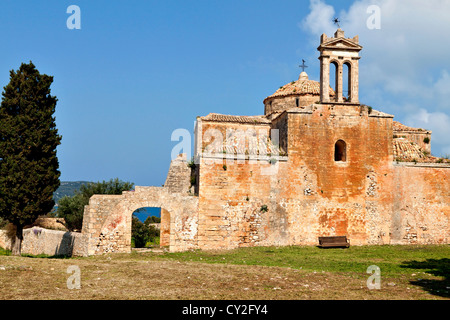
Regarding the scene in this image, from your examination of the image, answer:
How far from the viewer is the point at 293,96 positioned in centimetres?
2556

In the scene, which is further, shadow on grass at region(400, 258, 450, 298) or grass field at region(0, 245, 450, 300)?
shadow on grass at region(400, 258, 450, 298)

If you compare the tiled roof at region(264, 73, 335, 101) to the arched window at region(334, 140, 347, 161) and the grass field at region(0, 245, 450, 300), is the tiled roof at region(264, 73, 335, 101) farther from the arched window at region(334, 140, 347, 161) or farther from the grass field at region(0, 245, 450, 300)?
the grass field at region(0, 245, 450, 300)

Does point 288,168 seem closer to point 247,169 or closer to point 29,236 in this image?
point 247,169

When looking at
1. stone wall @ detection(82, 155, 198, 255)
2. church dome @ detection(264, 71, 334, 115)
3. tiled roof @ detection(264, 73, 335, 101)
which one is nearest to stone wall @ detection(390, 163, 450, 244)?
church dome @ detection(264, 71, 334, 115)

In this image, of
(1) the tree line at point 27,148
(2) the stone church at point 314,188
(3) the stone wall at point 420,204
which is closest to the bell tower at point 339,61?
(2) the stone church at point 314,188

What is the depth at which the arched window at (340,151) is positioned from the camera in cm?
2152

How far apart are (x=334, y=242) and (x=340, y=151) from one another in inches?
183

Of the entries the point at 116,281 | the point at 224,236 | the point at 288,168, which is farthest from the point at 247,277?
the point at 288,168

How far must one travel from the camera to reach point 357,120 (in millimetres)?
21594

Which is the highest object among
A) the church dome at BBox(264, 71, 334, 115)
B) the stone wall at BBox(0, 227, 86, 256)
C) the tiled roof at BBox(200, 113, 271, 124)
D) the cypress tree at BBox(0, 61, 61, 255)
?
the church dome at BBox(264, 71, 334, 115)

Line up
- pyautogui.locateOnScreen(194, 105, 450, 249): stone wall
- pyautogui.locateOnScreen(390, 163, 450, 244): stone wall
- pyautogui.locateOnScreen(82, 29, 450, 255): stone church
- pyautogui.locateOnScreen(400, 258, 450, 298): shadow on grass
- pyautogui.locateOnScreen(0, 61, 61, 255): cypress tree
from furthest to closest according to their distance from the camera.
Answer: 1. pyautogui.locateOnScreen(390, 163, 450, 244): stone wall
2. pyautogui.locateOnScreen(194, 105, 450, 249): stone wall
3. pyautogui.locateOnScreen(82, 29, 450, 255): stone church
4. pyautogui.locateOnScreen(0, 61, 61, 255): cypress tree
5. pyautogui.locateOnScreen(400, 258, 450, 298): shadow on grass

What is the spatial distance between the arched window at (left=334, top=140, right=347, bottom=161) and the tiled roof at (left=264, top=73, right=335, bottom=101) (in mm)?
4326

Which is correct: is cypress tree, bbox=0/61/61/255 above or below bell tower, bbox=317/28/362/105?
below

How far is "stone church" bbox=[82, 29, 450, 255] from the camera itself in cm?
1953
